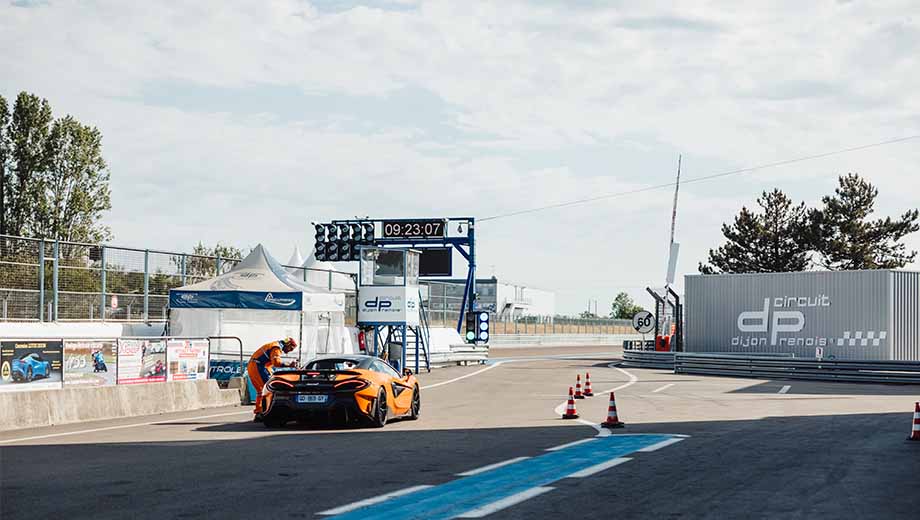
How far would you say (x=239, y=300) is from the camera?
31016 mm

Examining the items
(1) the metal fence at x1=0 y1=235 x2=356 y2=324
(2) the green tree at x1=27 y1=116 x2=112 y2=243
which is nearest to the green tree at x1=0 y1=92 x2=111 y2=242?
(2) the green tree at x1=27 y1=116 x2=112 y2=243

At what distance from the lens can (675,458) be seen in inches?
532

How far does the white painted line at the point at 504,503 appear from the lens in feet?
29.3

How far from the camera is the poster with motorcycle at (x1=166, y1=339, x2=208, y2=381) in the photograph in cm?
2391

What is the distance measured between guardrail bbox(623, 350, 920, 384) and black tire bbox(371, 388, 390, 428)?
24.7 m

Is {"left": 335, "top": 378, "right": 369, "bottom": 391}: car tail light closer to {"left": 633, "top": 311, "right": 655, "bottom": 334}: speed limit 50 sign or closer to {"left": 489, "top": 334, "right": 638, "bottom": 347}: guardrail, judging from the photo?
{"left": 633, "top": 311, "right": 655, "bottom": 334}: speed limit 50 sign

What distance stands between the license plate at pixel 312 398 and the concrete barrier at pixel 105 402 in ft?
16.3

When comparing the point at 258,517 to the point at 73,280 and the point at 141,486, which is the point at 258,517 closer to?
the point at 141,486

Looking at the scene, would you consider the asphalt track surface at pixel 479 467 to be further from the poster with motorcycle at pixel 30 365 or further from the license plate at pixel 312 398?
the poster with motorcycle at pixel 30 365

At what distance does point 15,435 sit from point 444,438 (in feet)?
22.4

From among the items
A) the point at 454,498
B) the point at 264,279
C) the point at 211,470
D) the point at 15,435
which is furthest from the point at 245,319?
the point at 454,498

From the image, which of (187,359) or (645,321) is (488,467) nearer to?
(187,359)

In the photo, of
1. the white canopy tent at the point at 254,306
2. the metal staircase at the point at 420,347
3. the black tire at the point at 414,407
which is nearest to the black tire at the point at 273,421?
the black tire at the point at 414,407

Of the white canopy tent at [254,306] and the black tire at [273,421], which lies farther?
the white canopy tent at [254,306]
